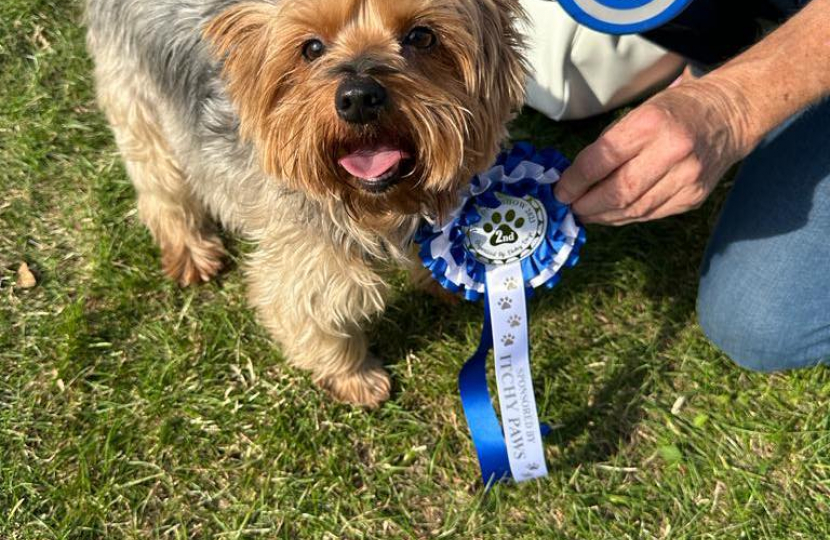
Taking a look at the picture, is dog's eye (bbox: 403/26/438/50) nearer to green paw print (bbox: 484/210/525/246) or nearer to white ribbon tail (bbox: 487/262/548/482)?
green paw print (bbox: 484/210/525/246)

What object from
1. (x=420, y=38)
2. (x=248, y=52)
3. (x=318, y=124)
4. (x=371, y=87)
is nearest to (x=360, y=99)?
(x=371, y=87)

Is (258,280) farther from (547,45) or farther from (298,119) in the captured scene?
(547,45)

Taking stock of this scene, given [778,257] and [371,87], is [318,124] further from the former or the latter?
[778,257]

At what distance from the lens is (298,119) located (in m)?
2.38

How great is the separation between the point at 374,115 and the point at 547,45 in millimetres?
1820

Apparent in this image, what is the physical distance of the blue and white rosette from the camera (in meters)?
2.85

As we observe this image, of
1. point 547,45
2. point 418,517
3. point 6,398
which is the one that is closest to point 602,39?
point 547,45

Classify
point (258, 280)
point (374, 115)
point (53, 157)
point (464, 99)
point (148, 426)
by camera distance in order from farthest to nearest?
point (53, 157) → point (148, 426) → point (258, 280) → point (464, 99) → point (374, 115)

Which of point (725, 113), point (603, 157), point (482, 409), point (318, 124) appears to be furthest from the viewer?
point (482, 409)

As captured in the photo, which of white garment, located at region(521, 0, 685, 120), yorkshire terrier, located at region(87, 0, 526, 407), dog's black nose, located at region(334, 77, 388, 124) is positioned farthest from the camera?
white garment, located at region(521, 0, 685, 120)

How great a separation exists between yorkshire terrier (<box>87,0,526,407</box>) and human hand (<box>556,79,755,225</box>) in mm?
311

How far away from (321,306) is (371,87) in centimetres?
109

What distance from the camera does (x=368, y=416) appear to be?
3609mm

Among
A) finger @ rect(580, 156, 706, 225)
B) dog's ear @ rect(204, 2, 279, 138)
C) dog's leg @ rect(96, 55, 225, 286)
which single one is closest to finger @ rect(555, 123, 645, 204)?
finger @ rect(580, 156, 706, 225)
